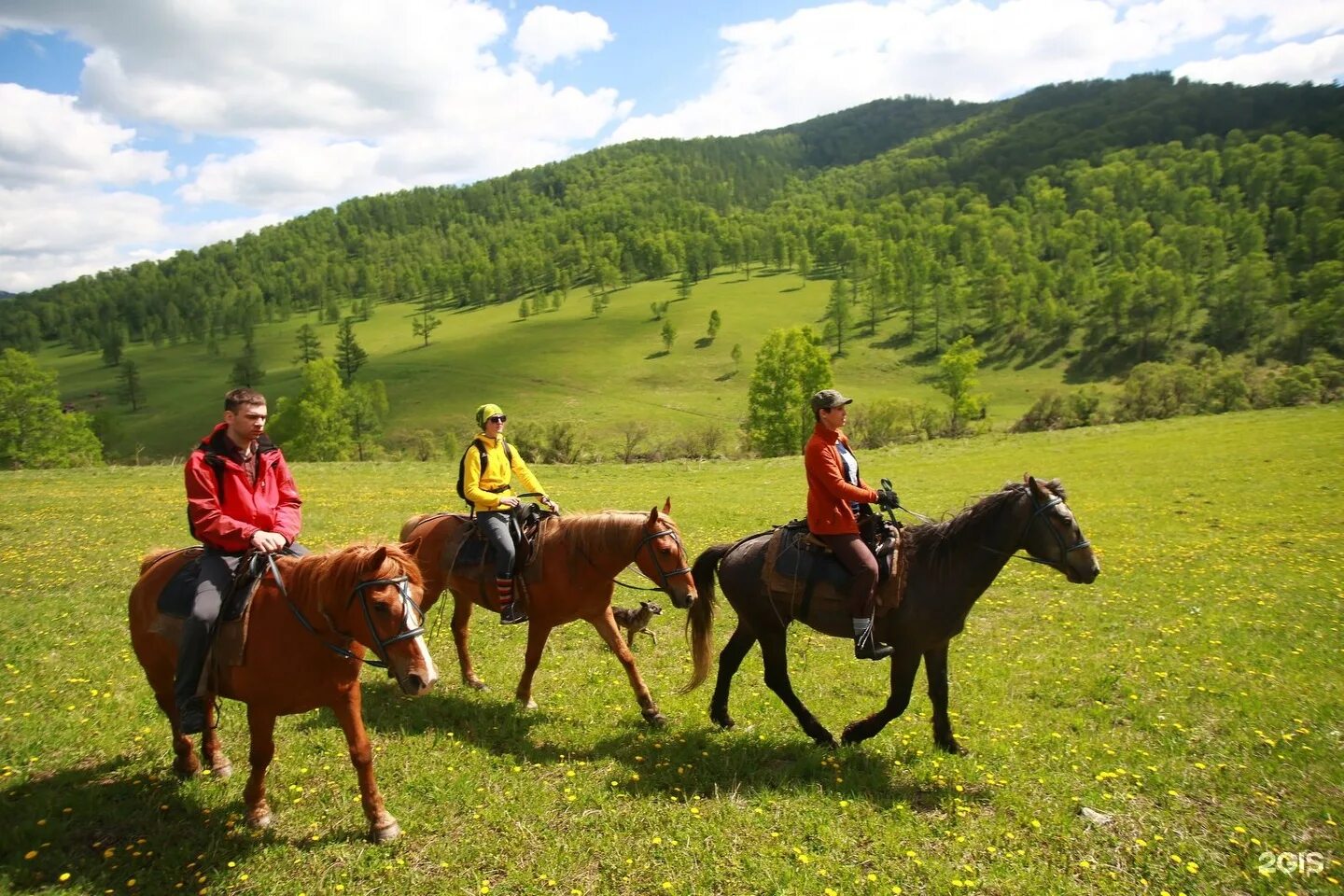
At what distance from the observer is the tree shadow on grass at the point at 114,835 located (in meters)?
5.39

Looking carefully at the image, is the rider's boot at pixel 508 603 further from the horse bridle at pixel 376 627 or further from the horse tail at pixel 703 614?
the horse bridle at pixel 376 627

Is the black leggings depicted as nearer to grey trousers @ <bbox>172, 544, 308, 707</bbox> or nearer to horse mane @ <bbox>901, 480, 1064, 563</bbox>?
horse mane @ <bbox>901, 480, 1064, 563</bbox>

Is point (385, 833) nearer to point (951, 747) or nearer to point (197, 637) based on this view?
point (197, 637)

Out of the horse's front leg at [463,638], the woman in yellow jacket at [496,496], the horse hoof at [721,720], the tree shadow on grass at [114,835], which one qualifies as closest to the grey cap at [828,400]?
the woman in yellow jacket at [496,496]

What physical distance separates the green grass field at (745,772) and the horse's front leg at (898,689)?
385 mm

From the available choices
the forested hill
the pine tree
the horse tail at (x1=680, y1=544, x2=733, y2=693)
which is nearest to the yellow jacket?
the horse tail at (x1=680, y1=544, x2=733, y2=693)

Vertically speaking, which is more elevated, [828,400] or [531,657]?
[828,400]

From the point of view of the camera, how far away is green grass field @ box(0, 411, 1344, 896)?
5609 millimetres

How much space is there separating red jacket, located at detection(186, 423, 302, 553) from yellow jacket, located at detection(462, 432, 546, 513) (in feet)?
9.02

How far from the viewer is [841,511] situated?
7.66 meters

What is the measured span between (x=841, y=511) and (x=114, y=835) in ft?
24.1

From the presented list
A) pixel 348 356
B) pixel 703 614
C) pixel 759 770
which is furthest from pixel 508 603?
Result: pixel 348 356

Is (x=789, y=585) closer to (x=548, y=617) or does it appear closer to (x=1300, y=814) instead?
(x=548, y=617)

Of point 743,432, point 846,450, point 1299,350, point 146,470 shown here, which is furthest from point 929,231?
point 846,450
